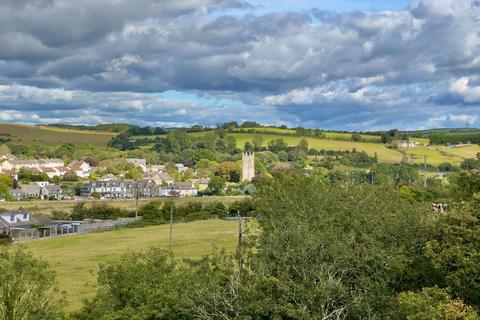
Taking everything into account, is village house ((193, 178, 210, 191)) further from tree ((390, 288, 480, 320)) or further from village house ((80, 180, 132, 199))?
tree ((390, 288, 480, 320))

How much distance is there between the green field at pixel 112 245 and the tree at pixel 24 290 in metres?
15.2

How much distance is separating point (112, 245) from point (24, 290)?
140ft

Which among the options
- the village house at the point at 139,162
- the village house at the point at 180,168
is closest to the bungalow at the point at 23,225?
the village house at the point at 139,162

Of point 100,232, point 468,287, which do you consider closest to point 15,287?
point 468,287

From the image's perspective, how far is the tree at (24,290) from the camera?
83.7 ft

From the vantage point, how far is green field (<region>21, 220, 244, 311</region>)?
50750 mm

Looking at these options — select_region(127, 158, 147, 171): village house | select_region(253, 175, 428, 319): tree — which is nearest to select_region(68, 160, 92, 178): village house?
select_region(127, 158, 147, 171): village house

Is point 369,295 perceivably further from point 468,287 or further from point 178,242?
point 178,242

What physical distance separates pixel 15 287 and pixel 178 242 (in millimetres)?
41235

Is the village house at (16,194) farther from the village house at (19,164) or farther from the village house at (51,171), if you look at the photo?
the village house at (19,164)


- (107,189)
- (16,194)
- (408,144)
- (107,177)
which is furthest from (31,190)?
(408,144)

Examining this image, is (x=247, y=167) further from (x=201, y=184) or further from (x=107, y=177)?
(x=107, y=177)

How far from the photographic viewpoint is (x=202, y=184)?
15650 cm

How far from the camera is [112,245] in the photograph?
6788 centimetres
